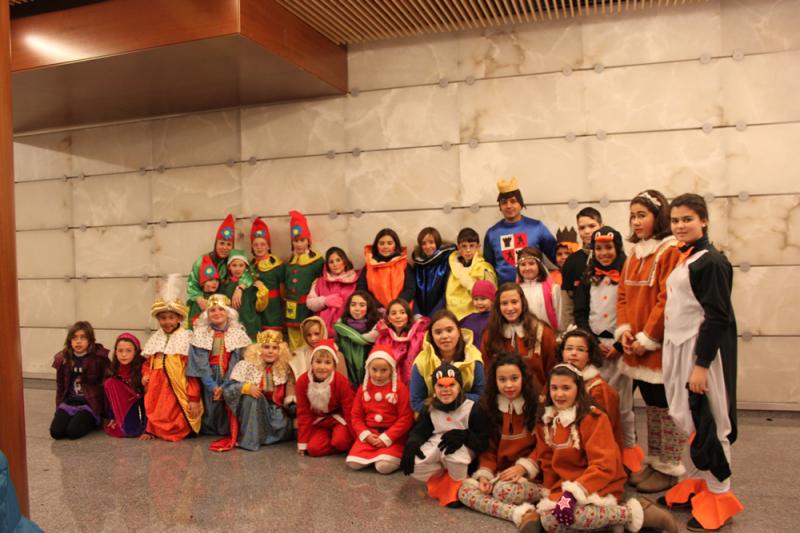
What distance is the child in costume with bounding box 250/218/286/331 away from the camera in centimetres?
515

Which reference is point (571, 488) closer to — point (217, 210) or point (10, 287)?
point (10, 287)

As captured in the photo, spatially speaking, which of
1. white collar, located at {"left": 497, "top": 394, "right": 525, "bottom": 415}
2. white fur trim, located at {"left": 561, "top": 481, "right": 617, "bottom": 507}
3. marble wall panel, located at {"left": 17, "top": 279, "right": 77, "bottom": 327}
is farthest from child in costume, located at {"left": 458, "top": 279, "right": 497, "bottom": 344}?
marble wall panel, located at {"left": 17, "top": 279, "right": 77, "bottom": 327}

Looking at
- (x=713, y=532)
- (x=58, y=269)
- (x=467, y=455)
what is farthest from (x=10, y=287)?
(x=58, y=269)

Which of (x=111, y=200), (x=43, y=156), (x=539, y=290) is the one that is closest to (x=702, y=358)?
(x=539, y=290)

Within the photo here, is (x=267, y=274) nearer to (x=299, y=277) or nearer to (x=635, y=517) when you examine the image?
(x=299, y=277)

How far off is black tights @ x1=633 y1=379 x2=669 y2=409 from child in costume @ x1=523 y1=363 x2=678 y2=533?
15.0 inches

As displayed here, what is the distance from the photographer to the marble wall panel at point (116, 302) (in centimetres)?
616

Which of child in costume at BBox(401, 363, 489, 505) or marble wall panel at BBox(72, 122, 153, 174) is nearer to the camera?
child in costume at BBox(401, 363, 489, 505)

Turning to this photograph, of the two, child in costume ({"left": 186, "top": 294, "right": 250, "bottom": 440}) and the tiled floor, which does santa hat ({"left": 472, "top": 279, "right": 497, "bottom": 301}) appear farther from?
child in costume ({"left": 186, "top": 294, "right": 250, "bottom": 440})

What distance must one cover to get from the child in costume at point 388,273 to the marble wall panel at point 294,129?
44.0 inches

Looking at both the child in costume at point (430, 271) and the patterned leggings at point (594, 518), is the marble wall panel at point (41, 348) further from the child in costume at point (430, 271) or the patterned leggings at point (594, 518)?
the patterned leggings at point (594, 518)

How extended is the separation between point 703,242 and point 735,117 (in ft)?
7.57

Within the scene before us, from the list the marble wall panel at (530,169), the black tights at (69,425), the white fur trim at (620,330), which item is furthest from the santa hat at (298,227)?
the white fur trim at (620,330)

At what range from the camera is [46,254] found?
659 centimetres
